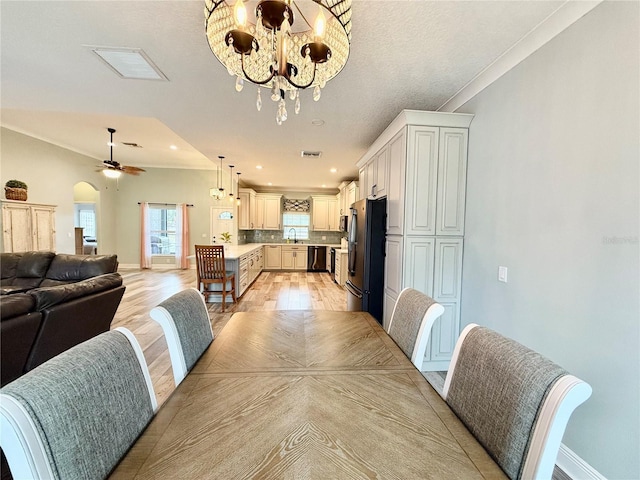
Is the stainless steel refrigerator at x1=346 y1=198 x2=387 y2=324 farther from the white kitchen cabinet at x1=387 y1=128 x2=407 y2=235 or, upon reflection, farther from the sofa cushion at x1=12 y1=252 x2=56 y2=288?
the sofa cushion at x1=12 y1=252 x2=56 y2=288

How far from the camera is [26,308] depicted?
1930 millimetres

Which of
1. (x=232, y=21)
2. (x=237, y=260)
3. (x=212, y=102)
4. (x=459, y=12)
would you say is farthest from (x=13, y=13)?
(x=237, y=260)

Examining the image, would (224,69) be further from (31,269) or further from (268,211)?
(268,211)

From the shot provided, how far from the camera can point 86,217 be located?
961 centimetres

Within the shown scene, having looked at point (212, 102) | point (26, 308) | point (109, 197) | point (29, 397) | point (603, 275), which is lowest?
point (26, 308)

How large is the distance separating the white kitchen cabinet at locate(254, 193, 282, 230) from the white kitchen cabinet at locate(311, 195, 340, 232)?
44.1 inches

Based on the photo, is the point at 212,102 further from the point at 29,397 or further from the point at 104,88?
the point at 29,397

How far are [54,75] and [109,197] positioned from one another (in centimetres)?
637

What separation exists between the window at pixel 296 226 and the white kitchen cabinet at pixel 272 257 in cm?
80

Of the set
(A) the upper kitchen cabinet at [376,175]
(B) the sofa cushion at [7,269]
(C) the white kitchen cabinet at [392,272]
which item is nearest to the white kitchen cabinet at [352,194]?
(A) the upper kitchen cabinet at [376,175]

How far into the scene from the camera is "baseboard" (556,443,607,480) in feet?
4.63

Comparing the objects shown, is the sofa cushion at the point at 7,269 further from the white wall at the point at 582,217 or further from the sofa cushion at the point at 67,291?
the white wall at the point at 582,217

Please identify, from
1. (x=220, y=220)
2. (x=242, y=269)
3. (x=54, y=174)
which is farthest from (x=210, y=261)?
(x=54, y=174)

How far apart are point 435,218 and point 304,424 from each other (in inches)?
89.3
